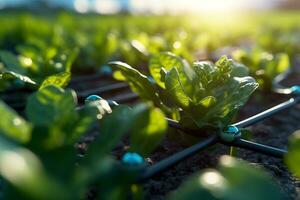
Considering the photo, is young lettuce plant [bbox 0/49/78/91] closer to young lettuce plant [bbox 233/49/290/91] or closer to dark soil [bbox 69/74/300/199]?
dark soil [bbox 69/74/300/199]

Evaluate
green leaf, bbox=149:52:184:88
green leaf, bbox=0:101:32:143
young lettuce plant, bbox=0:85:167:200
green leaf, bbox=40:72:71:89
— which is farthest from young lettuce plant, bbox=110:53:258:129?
green leaf, bbox=0:101:32:143

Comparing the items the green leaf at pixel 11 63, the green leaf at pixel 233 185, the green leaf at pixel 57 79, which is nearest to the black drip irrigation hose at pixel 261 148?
the green leaf at pixel 233 185

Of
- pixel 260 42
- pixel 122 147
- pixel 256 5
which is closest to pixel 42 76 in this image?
pixel 122 147

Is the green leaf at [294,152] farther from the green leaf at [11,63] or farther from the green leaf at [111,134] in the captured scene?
the green leaf at [11,63]

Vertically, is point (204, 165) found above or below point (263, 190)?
below

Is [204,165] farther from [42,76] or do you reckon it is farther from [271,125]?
[42,76]
